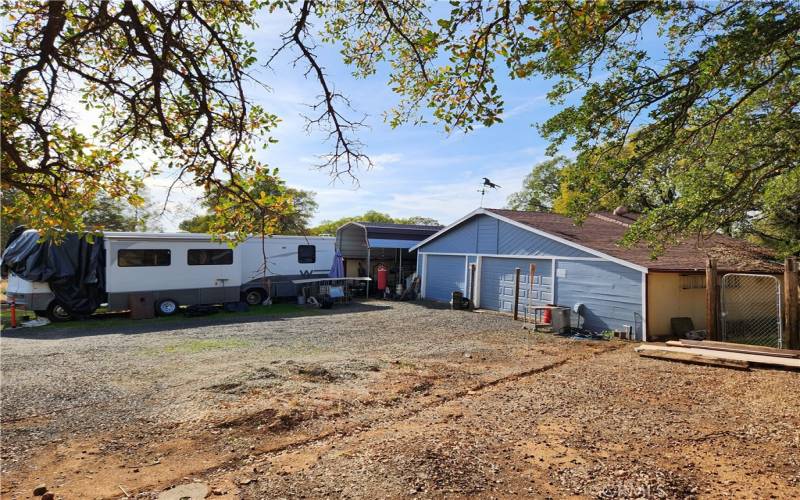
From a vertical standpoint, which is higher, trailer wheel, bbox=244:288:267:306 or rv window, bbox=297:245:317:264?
rv window, bbox=297:245:317:264

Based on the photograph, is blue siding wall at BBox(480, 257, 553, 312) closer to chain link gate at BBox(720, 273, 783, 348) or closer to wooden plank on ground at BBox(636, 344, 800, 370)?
chain link gate at BBox(720, 273, 783, 348)

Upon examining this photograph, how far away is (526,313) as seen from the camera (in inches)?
615

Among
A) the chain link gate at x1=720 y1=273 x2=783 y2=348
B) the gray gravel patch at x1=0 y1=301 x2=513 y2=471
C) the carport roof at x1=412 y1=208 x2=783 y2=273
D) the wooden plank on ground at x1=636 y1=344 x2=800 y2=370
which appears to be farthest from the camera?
the chain link gate at x1=720 y1=273 x2=783 y2=348

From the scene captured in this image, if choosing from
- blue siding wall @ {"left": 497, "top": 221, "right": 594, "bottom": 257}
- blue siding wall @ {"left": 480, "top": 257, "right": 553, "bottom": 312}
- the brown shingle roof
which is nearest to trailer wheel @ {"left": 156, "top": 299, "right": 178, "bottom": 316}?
blue siding wall @ {"left": 480, "top": 257, "right": 553, "bottom": 312}

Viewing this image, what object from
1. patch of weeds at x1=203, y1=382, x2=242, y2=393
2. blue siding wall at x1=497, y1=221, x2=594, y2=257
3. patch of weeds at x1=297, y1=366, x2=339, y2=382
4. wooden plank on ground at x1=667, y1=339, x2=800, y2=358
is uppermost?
blue siding wall at x1=497, y1=221, x2=594, y2=257

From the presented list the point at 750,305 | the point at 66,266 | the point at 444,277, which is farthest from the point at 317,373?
the point at 750,305

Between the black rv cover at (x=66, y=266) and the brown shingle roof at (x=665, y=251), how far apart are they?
13912 mm

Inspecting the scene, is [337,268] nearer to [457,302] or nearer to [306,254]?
[306,254]

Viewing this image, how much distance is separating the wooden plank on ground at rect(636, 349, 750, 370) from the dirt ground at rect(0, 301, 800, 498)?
28 cm

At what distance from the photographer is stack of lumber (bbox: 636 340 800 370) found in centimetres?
881

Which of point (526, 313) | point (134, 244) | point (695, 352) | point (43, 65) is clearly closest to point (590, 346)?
point (695, 352)

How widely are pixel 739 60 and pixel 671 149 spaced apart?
1958mm

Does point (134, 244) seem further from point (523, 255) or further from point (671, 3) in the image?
point (671, 3)

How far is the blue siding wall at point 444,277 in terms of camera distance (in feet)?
63.3
